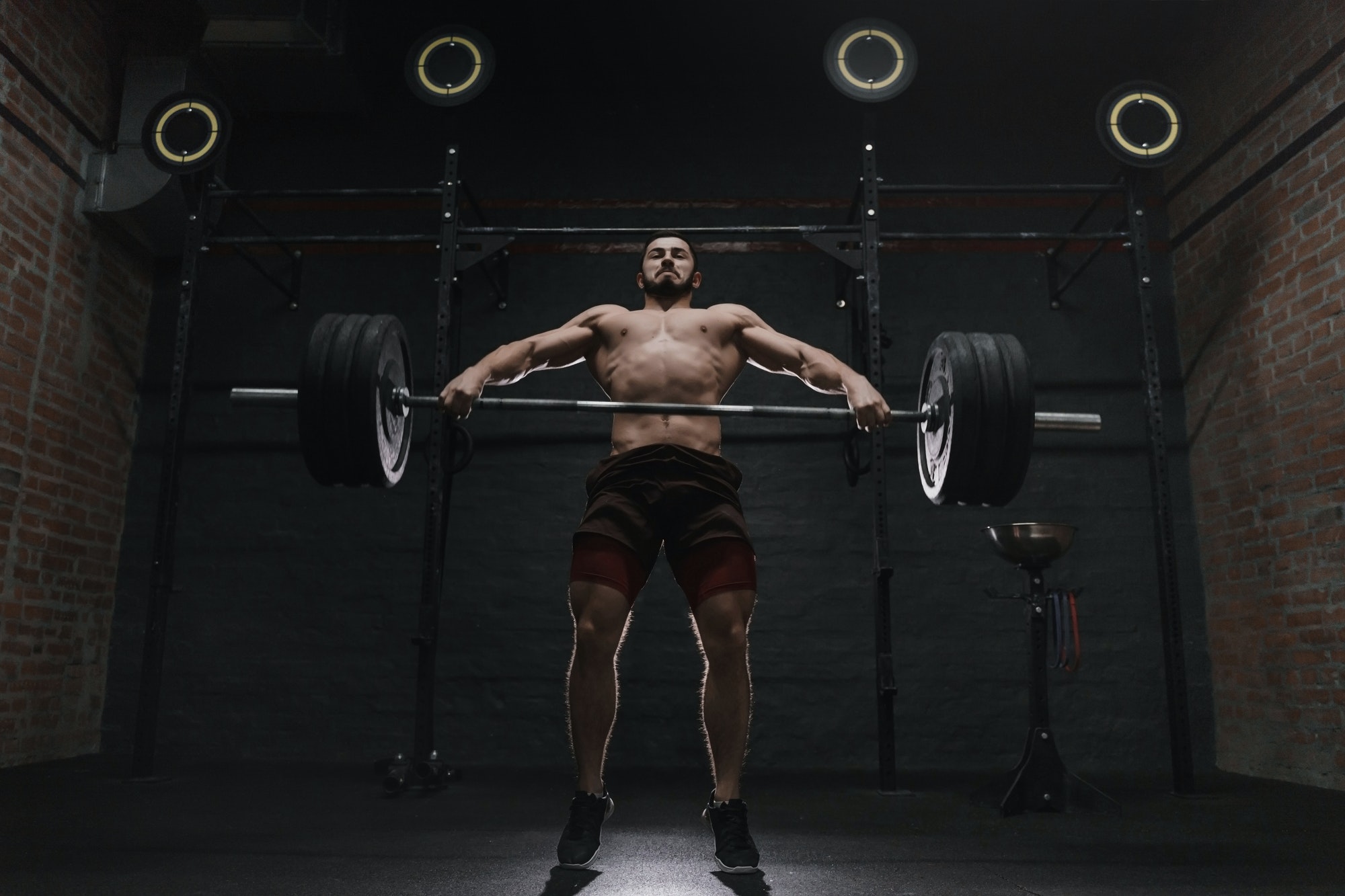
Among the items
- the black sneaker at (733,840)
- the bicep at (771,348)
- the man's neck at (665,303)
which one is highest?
the man's neck at (665,303)

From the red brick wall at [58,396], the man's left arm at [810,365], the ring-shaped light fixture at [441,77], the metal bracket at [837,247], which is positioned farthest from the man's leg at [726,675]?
the red brick wall at [58,396]

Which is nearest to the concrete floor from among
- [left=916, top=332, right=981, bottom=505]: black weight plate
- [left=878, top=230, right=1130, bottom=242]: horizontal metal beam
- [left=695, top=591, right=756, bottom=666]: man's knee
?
[left=695, top=591, right=756, bottom=666]: man's knee

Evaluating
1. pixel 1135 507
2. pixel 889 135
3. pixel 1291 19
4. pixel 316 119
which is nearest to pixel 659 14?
pixel 889 135

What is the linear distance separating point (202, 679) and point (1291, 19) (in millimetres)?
5098

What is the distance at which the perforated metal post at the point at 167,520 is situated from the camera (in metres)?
3.49

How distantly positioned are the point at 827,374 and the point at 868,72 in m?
1.94

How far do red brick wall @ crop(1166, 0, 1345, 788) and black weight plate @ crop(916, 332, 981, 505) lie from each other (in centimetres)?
157

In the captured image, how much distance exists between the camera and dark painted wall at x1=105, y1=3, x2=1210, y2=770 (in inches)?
165

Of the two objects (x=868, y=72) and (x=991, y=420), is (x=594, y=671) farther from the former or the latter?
(x=868, y=72)

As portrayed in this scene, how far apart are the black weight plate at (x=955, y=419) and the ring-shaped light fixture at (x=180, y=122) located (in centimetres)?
275

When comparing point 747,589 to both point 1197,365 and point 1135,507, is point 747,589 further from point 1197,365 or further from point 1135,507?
point 1197,365

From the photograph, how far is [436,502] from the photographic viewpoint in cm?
350

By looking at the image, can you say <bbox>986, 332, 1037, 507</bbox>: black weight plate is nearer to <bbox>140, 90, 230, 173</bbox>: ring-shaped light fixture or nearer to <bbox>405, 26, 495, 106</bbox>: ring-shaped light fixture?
<bbox>405, 26, 495, 106</bbox>: ring-shaped light fixture

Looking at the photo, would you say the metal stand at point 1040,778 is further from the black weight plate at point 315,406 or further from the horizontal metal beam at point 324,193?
the horizontal metal beam at point 324,193
